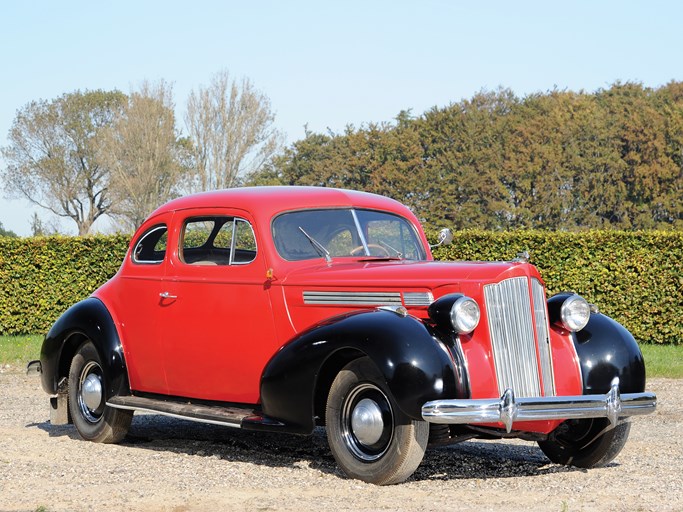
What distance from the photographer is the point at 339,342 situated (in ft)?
21.8

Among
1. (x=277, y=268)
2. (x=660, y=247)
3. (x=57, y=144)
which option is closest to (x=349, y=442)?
(x=277, y=268)

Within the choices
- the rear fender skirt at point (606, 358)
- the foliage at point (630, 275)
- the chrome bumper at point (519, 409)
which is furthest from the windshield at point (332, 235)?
the foliage at point (630, 275)

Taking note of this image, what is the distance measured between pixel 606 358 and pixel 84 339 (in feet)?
15.3

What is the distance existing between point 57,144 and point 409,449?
62.0m

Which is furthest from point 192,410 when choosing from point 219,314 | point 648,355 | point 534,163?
point 534,163

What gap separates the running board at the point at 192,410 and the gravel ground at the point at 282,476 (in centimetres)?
35

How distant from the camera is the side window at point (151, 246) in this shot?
8805 mm

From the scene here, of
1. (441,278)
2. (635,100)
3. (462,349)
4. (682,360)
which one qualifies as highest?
(635,100)

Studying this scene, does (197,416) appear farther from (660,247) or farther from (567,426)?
(660,247)

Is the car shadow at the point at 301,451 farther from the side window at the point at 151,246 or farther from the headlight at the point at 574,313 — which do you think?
the side window at the point at 151,246

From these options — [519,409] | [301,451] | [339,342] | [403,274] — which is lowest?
[301,451]

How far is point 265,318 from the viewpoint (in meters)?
7.51

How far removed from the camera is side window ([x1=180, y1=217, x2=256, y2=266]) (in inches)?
313

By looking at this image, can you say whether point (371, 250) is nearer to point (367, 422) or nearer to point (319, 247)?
point (319, 247)
